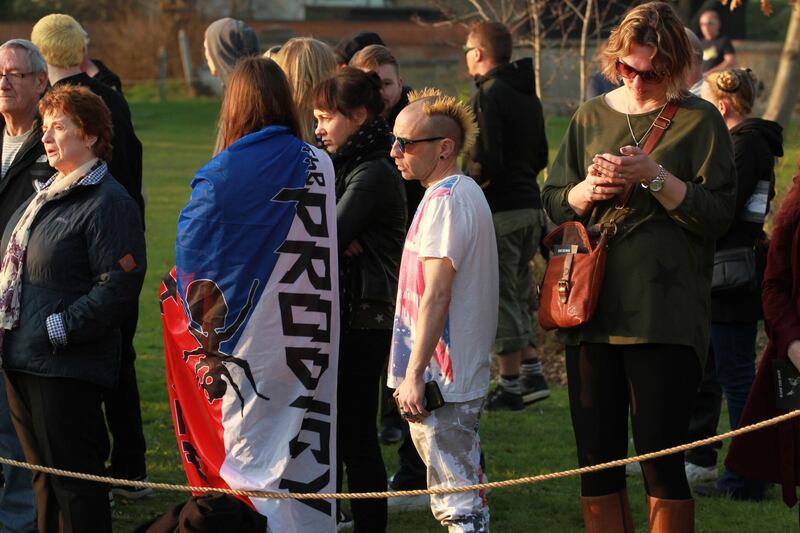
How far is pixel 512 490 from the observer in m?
6.48

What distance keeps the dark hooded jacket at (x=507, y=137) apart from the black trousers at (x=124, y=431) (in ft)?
8.07

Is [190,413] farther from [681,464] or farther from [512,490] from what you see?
[512,490]

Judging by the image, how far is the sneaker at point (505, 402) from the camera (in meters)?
8.23

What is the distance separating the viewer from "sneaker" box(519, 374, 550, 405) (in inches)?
327

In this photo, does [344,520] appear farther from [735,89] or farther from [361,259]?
[735,89]

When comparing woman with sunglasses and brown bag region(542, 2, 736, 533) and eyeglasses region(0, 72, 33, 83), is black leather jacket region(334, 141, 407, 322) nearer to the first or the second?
woman with sunglasses and brown bag region(542, 2, 736, 533)

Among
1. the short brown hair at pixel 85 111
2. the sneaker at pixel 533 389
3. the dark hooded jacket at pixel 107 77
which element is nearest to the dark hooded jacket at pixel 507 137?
the sneaker at pixel 533 389

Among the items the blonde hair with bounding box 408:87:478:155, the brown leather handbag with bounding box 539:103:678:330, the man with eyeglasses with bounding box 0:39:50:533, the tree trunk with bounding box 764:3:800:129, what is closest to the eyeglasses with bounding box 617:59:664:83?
the brown leather handbag with bounding box 539:103:678:330

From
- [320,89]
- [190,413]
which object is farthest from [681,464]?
[320,89]

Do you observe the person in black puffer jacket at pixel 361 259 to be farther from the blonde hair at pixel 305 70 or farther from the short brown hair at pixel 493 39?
the short brown hair at pixel 493 39

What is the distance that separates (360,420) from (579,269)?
142cm

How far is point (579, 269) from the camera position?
4.38m

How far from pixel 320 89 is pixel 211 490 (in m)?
1.84

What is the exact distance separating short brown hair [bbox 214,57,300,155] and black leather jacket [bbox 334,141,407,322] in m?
0.58
